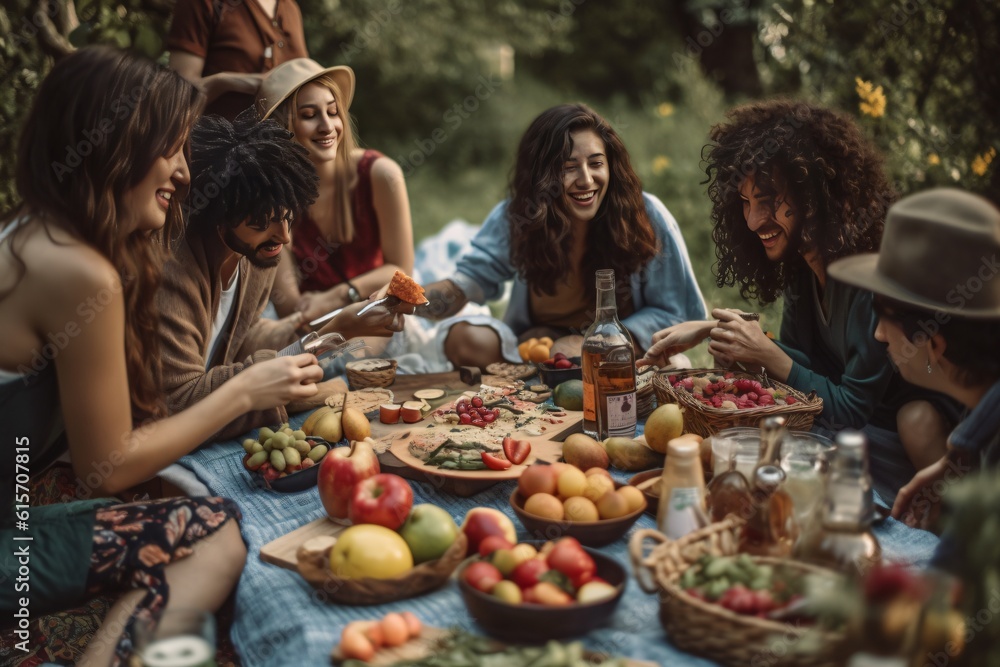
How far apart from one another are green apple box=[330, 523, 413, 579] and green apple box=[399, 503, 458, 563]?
0.03m

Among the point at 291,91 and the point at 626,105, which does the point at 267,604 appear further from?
the point at 626,105

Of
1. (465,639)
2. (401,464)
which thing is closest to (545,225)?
(401,464)

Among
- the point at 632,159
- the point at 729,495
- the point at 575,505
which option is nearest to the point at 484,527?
the point at 575,505

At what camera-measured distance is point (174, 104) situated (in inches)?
98.8

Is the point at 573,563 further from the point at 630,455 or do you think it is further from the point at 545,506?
the point at 630,455

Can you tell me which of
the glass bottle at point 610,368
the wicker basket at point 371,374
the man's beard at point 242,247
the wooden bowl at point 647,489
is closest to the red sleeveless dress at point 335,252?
the wicker basket at point 371,374

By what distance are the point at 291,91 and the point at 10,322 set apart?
212 cm

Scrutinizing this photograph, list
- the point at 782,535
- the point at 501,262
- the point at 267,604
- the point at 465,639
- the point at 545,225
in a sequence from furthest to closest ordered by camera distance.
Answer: the point at 501,262
the point at 545,225
the point at 267,604
the point at 782,535
the point at 465,639

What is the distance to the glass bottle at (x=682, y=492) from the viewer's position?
2156 millimetres

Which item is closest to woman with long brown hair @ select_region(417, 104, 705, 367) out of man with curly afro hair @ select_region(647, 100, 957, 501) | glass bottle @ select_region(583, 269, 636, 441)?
man with curly afro hair @ select_region(647, 100, 957, 501)

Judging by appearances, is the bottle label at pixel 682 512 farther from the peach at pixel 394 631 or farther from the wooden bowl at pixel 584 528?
the peach at pixel 394 631

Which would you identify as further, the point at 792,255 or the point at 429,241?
the point at 429,241

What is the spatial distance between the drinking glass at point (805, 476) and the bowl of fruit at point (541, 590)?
0.45 metres

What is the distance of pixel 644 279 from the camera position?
4121mm
